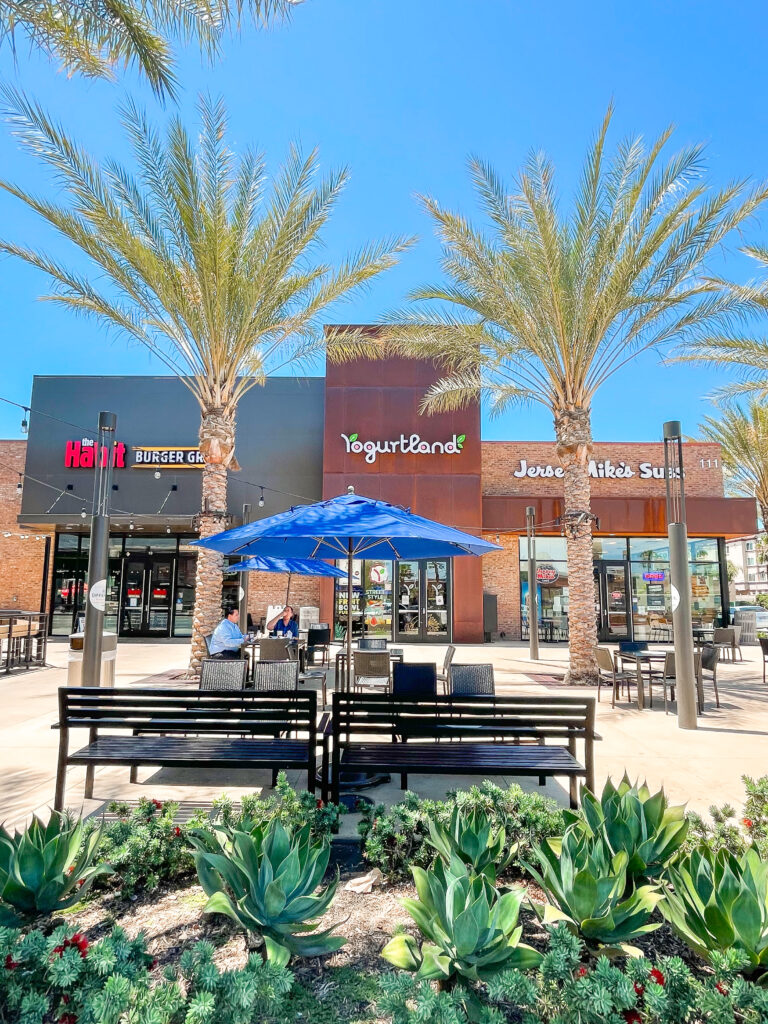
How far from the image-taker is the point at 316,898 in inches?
92.8

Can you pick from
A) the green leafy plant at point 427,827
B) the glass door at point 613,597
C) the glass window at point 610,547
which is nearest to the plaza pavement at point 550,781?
the green leafy plant at point 427,827

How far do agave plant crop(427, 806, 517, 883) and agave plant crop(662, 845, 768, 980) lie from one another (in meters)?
0.71

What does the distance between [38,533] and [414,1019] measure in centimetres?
2303

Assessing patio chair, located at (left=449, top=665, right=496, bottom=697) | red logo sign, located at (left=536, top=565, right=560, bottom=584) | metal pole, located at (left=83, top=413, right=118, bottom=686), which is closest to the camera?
patio chair, located at (left=449, top=665, right=496, bottom=697)

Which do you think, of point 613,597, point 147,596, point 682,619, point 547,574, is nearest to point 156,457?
point 147,596

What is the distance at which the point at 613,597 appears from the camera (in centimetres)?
2012

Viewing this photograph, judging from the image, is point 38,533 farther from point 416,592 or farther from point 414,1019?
point 414,1019

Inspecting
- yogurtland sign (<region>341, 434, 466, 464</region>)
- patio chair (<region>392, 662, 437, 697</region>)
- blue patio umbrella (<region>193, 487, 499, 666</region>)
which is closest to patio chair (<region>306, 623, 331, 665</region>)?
blue patio umbrella (<region>193, 487, 499, 666</region>)

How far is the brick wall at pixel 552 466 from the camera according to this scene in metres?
20.1

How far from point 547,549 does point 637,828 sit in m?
17.9

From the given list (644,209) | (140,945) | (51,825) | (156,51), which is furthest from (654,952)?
(644,209)

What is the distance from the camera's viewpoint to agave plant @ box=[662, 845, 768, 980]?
2.12 m

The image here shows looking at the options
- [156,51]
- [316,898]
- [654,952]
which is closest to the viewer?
[316,898]

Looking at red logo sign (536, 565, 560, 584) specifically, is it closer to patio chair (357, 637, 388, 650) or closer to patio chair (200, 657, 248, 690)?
patio chair (357, 637, 388, 650)
